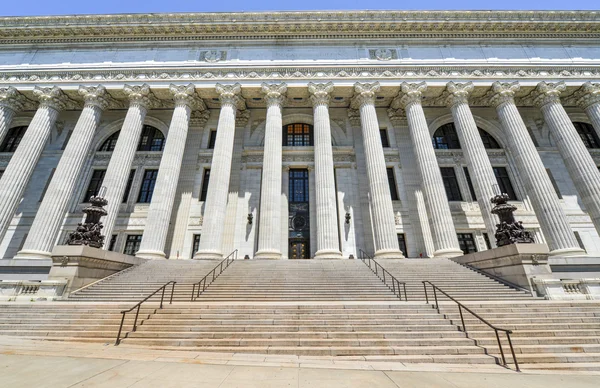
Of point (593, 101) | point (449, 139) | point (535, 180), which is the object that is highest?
point (593, 101)

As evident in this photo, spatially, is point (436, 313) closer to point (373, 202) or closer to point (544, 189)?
point (373, 202)

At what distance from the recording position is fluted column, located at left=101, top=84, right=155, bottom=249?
1672 centimetres

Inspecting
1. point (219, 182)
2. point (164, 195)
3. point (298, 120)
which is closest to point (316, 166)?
point (219, 182)

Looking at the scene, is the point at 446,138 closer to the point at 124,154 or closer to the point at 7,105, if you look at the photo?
the point at 124,154

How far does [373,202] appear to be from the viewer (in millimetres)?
17438

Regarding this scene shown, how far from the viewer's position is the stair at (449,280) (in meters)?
10.2

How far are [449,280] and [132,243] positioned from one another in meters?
21.0

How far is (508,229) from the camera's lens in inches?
489

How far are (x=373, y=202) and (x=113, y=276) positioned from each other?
14829 mm

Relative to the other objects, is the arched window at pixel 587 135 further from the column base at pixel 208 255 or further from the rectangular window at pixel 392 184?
the column base at pixel 208 255

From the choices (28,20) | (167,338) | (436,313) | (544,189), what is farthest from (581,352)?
(28,20)

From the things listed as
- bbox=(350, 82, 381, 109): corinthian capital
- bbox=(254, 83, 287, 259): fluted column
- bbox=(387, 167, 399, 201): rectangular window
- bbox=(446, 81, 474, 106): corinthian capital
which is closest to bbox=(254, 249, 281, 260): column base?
bbox=(254, 83, 287, 259): fluted column

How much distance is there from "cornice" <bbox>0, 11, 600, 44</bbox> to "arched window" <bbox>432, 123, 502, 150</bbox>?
7.73 meters

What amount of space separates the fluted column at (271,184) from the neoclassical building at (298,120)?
14 cm
